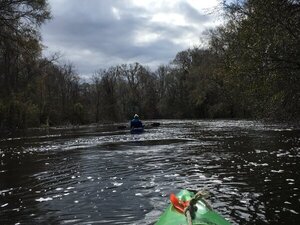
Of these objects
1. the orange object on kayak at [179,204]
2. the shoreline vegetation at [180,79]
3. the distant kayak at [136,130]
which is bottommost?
the distant kayak at [136,130]

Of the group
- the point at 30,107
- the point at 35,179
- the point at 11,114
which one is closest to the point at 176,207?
the point at 35,179

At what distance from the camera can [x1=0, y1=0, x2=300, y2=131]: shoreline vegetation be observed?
42.2 feet

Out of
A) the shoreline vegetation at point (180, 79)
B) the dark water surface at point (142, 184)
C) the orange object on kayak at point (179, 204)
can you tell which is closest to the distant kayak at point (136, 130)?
the shoreline vegetation at point (180, 79)

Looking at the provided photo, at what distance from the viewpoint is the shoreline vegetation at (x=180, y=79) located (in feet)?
42.2

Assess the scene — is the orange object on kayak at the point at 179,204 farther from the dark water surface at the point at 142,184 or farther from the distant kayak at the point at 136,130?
the distant kayak at the point at 136,130

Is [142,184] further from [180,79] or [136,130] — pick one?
[180,79]

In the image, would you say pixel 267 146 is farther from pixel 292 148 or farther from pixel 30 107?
pixel 30 107

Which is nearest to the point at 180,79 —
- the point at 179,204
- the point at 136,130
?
the point at 136,130

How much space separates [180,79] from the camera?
8175 cm

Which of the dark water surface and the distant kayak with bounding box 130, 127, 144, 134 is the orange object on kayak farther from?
the distant kayak with bounding box 130, 127, 144, 134

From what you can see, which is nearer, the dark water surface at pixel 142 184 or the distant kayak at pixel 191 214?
the distant kayak at pixel 191 214

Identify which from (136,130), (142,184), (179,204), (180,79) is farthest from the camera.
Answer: (180,79)

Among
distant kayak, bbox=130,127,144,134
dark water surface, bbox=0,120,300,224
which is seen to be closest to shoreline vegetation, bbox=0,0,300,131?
dark water surface, bbox=0,120,300,224

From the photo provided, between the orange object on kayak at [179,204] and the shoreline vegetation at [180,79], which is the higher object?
the shoreline vegetation at [180,79]
